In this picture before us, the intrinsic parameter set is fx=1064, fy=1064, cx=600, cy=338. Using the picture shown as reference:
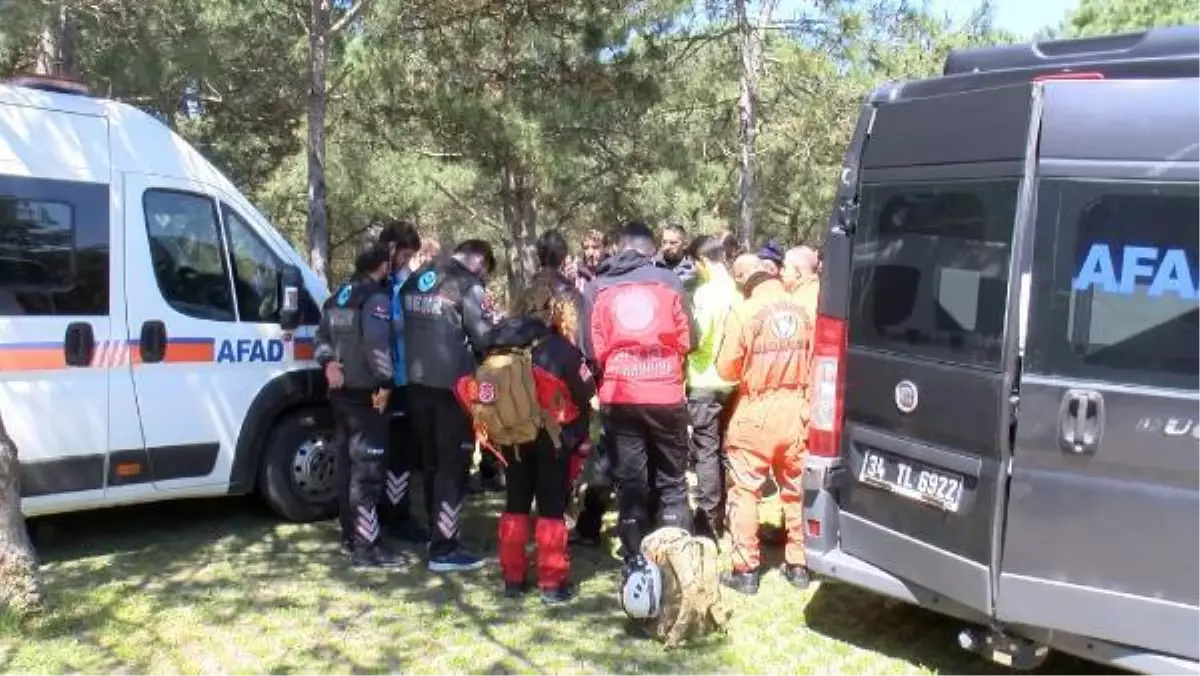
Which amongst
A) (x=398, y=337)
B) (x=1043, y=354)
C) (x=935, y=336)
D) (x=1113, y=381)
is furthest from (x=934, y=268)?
(x=398, y=337)

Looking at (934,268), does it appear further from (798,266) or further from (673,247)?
(673,247)

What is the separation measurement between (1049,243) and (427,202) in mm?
13149

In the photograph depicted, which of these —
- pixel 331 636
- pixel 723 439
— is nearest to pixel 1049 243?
pixel 723 439

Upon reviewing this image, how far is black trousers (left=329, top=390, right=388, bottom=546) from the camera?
19.6 feet

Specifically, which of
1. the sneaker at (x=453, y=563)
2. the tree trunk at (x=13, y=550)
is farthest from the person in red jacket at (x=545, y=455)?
the tree trunk at (x=13, y=550)

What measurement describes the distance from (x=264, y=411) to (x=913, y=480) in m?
4.02

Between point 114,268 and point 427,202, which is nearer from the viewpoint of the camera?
point 114,268

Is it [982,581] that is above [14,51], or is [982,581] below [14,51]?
below

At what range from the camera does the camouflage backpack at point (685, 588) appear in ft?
15.8

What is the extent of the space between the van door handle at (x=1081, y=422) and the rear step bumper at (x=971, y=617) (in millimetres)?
665

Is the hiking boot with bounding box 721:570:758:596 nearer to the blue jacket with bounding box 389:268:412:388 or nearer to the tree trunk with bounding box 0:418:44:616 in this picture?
the blue jacket with bounding box 389:268:412:388

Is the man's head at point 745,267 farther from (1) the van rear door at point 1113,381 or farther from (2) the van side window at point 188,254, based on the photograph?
(2) the van side window at point 188,254

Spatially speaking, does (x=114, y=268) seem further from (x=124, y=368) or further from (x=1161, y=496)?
(x=1161, y=496)

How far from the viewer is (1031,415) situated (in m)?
3.67
